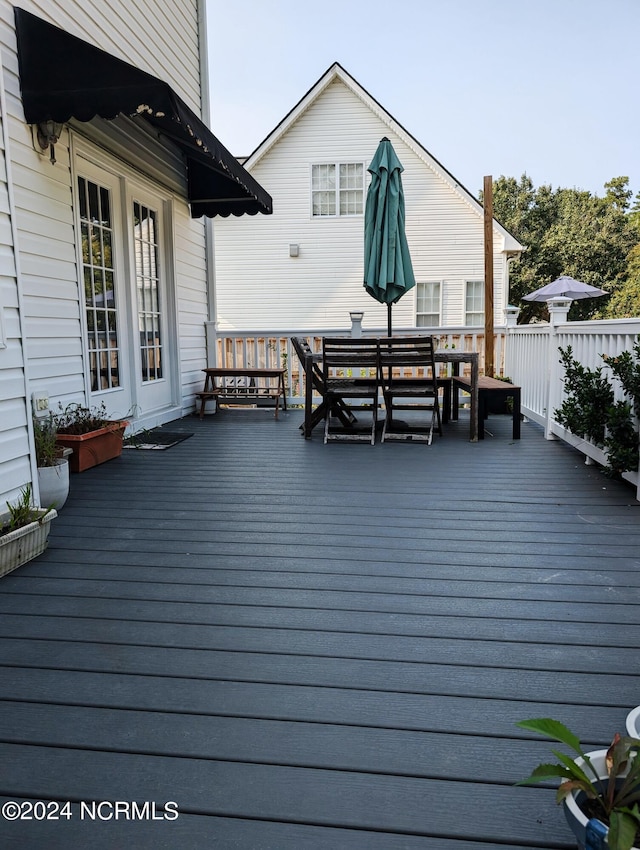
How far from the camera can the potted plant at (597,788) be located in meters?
0.94

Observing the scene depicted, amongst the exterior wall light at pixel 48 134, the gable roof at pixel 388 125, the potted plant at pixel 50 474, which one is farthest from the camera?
the gable roof at pixel 388 125

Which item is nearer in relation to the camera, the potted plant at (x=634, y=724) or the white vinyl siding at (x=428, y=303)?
the potted plant at (x=634, y=724)

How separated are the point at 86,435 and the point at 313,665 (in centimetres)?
299

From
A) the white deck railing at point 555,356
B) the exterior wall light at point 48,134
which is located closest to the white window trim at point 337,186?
the white deck railing at point 555,356

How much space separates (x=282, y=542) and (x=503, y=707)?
142cm

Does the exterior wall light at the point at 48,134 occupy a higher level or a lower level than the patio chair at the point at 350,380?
higher

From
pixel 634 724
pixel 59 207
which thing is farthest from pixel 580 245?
pixel 634 724

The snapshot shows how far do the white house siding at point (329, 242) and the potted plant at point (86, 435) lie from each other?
8.01 meters

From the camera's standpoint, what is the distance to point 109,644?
1893 mm

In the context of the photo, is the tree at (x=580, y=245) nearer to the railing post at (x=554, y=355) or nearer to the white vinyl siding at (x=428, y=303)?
the white vinyl siding at (x=428, y=303)

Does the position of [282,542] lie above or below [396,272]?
below

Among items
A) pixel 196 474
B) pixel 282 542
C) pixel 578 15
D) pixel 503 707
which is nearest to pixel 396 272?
pixel 196 474

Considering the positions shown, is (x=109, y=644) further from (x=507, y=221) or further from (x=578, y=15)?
(x=507, y=221)

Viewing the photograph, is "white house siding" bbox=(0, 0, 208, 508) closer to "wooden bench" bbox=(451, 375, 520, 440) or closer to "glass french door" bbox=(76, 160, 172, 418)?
"glass french door" bbox=(76, 160, 172, 418)
